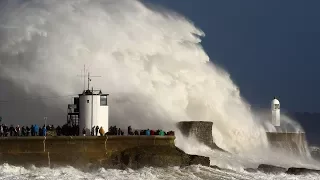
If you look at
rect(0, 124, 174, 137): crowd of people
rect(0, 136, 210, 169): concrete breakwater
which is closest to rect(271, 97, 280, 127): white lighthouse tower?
rect(0, 124, 174, 137): crowd of people

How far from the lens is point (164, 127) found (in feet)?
126

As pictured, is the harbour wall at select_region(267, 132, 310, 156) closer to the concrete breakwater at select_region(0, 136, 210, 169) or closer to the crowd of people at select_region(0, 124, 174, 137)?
the crowd of people at select_region(0, 124, 174, 137)

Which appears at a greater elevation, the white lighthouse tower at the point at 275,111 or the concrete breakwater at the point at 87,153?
the white lighthouse tower at the point at 275,111

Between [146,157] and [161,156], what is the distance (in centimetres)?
60

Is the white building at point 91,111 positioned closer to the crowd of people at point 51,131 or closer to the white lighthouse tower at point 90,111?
the white lighthouse tower at point 90,111

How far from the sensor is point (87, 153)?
31250mm

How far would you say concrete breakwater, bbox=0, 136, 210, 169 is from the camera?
101 ft

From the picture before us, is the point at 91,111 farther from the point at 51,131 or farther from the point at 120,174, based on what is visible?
the point at 120,174

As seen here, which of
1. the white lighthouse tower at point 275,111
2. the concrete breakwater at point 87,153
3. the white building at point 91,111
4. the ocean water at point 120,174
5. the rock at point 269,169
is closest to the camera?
the ocean water at point 120,174

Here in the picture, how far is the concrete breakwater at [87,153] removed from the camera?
1212 inches

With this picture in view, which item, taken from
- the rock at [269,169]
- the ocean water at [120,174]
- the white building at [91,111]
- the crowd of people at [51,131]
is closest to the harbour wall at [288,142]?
the rock at [269,169]

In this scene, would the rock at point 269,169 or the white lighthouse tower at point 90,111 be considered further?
the rock at point 269,169

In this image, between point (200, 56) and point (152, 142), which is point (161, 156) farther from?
point (200, 56)

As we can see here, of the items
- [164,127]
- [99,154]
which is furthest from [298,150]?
[99,154]
